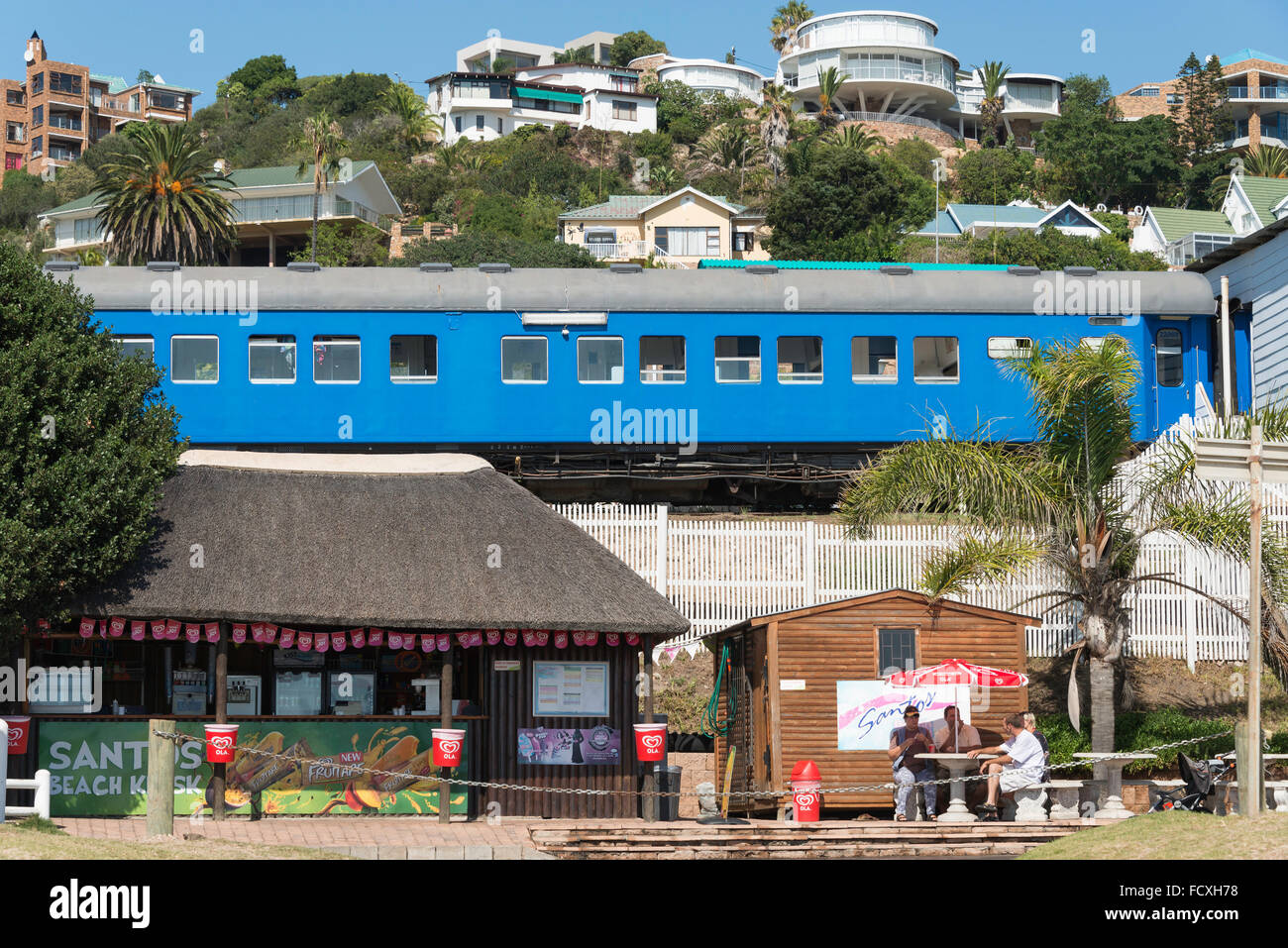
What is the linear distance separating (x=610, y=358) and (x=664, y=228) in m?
49.6

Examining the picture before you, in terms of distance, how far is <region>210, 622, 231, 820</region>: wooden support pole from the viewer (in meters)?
16.4

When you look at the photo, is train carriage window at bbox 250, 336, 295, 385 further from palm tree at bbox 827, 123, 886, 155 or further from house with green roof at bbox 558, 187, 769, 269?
palm tree at bbox 827, 123, 886, 155

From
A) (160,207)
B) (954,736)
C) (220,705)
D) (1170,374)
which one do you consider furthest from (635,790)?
(160,207)

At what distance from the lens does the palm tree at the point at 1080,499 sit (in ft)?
60.7

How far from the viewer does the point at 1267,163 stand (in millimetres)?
90125

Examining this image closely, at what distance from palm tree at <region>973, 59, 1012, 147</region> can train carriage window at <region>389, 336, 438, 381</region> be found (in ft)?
307

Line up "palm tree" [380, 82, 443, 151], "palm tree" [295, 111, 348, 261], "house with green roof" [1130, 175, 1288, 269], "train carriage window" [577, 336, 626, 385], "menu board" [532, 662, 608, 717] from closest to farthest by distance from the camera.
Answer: "menu board" [532, 662, 608, 717]
"train carriage window" [577, 336, 626, 385]
"palm tree" [295, 111, 348, 261]
"house with green roof" [1130, 175, 1288, 269]
"palm tree" [380, 82, 443, 151]

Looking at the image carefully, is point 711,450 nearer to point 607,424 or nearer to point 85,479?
point 607,424

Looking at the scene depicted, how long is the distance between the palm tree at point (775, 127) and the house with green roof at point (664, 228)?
54.0 feet

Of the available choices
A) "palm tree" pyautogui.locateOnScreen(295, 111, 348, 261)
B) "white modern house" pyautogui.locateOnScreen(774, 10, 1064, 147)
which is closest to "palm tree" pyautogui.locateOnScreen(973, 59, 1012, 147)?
"white modern house" pyautogui.locateOnScreen(774, 10, 1064, 147)

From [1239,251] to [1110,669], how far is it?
466 inches

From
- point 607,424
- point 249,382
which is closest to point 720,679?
point 607,424

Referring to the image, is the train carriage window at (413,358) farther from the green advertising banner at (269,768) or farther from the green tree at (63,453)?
the green advertising banner at (269,768)

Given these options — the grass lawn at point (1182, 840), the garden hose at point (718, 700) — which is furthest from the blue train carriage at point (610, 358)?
the grass lawn at point (1182, 840)
